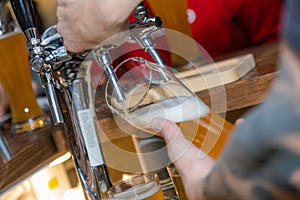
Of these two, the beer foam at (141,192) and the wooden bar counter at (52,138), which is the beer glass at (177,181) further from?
the wooden bar counter at (52,138)

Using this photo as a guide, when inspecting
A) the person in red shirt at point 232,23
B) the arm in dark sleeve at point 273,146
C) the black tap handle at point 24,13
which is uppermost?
the arm in dark sleeve at point 273,146

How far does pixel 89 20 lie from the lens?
945 millimetres

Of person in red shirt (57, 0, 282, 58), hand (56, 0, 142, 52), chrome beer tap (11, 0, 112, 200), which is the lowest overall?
person in red shirt (57, 0, 282, 58)

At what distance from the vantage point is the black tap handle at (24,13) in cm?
96

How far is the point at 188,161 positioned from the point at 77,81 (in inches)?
16.1

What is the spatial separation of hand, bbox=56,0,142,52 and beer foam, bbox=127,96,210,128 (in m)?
0.15

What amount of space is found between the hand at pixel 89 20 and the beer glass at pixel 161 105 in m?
0.06

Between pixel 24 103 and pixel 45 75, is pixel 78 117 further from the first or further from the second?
pixel 24 103

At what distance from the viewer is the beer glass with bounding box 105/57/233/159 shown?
83cm

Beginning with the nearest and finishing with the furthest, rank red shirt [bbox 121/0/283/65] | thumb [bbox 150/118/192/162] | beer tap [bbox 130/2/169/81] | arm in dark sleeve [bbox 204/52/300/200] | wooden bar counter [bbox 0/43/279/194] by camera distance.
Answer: arm in dark sleeve [bbox 204/52/300/200] → thumb [bbox 150/118/192/162] → beer tap [bbox 130/2/169/81] → wooden bar counter [bbox 0/43/279/194] → red shirt [bbox 121/0/283/65]

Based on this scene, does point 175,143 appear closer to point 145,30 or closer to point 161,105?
point 161,105

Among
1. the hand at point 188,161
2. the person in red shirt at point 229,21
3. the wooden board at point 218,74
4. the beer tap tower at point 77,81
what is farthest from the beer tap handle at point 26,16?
the person in red shirt at point 229,21

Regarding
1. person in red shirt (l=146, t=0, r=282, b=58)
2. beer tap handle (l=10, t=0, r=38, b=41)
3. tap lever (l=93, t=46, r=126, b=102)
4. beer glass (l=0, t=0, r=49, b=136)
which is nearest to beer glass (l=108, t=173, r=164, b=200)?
tap lever (l=93, t=46, r=126, b=102)

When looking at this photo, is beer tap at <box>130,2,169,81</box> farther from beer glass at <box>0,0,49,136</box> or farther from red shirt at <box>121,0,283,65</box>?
red shirt at <box>121,0,283,65</box>
